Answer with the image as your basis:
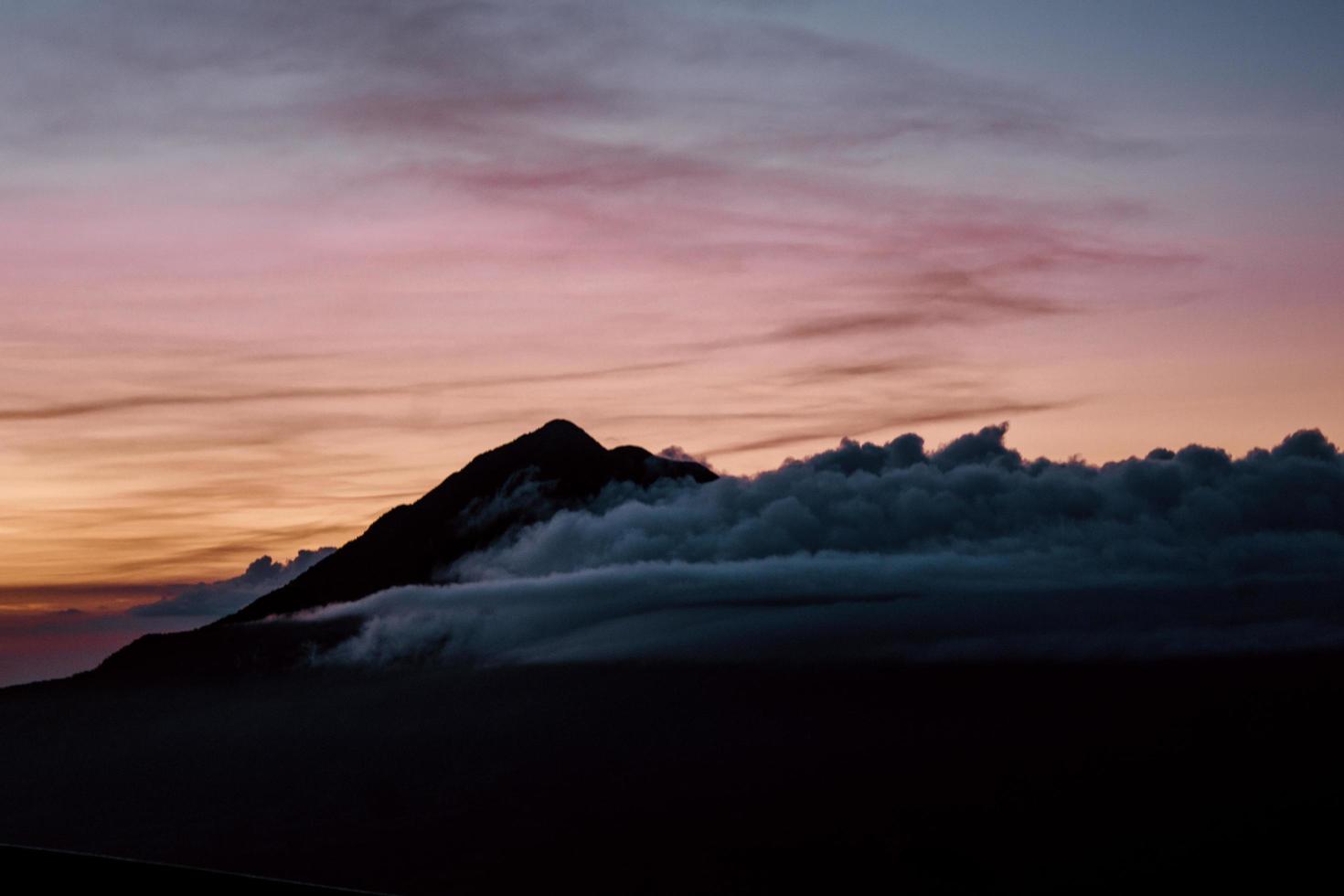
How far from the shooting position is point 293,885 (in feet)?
40.2

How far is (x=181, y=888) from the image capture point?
1235 centimetres

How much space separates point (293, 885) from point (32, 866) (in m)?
3.05

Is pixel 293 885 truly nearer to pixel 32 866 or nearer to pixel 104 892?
pixel 104 892

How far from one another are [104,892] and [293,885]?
1972 mm

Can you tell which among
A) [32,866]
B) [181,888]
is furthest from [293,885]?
[32,866]

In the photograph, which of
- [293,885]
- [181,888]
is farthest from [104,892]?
[293,885]

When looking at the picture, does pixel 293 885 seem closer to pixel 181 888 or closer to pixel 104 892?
pixel 181 888

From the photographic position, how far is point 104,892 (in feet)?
40.8

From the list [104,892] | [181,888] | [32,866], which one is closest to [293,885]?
[181,888]

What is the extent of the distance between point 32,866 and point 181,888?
1917 mm

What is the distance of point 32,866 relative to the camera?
12984 mm

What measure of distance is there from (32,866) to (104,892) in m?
1.14

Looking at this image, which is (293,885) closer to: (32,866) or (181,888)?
(181,888)
